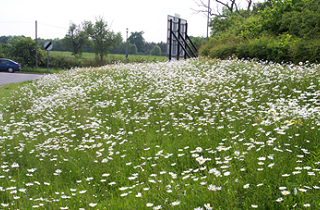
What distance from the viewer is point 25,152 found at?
4980 millimetres

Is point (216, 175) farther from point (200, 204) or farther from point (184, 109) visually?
point (184, 109)

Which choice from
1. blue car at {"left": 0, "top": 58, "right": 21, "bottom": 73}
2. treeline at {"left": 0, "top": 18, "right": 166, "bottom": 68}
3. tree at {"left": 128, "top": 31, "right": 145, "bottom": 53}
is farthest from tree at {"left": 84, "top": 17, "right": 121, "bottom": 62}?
tree at {"left": 128, "top": 31, "right": 145, "bottom": 53}

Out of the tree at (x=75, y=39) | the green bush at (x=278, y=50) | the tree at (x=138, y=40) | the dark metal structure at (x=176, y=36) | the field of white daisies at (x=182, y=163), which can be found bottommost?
the field of white daisies at (x=182, y=163)

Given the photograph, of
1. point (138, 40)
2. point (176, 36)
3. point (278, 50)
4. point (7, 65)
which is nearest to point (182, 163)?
point (278, 50)

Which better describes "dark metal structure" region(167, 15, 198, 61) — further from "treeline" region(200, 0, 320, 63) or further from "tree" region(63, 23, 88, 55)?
"tree" region(63, 23, 88, 55)

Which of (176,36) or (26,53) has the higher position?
(26,53)

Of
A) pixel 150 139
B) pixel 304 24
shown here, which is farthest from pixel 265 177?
pixel 304 24

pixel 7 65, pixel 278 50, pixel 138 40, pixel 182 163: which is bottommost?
pixel 182 163

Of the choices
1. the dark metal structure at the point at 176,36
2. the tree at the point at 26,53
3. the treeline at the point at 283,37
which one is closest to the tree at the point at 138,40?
the tree at the point at 26,53

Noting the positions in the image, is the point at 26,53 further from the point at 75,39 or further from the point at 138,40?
the point at 138,40

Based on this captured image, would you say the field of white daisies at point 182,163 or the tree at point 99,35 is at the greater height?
the tree at point 99,35

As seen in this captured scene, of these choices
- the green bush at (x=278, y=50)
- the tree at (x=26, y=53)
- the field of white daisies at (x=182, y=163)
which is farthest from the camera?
the tree at (x=26, y=53)

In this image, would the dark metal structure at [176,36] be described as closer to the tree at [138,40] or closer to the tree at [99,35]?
the tree at [99,35]

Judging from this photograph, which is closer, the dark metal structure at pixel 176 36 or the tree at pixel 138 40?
the dark metal structure at pixel 176 36
